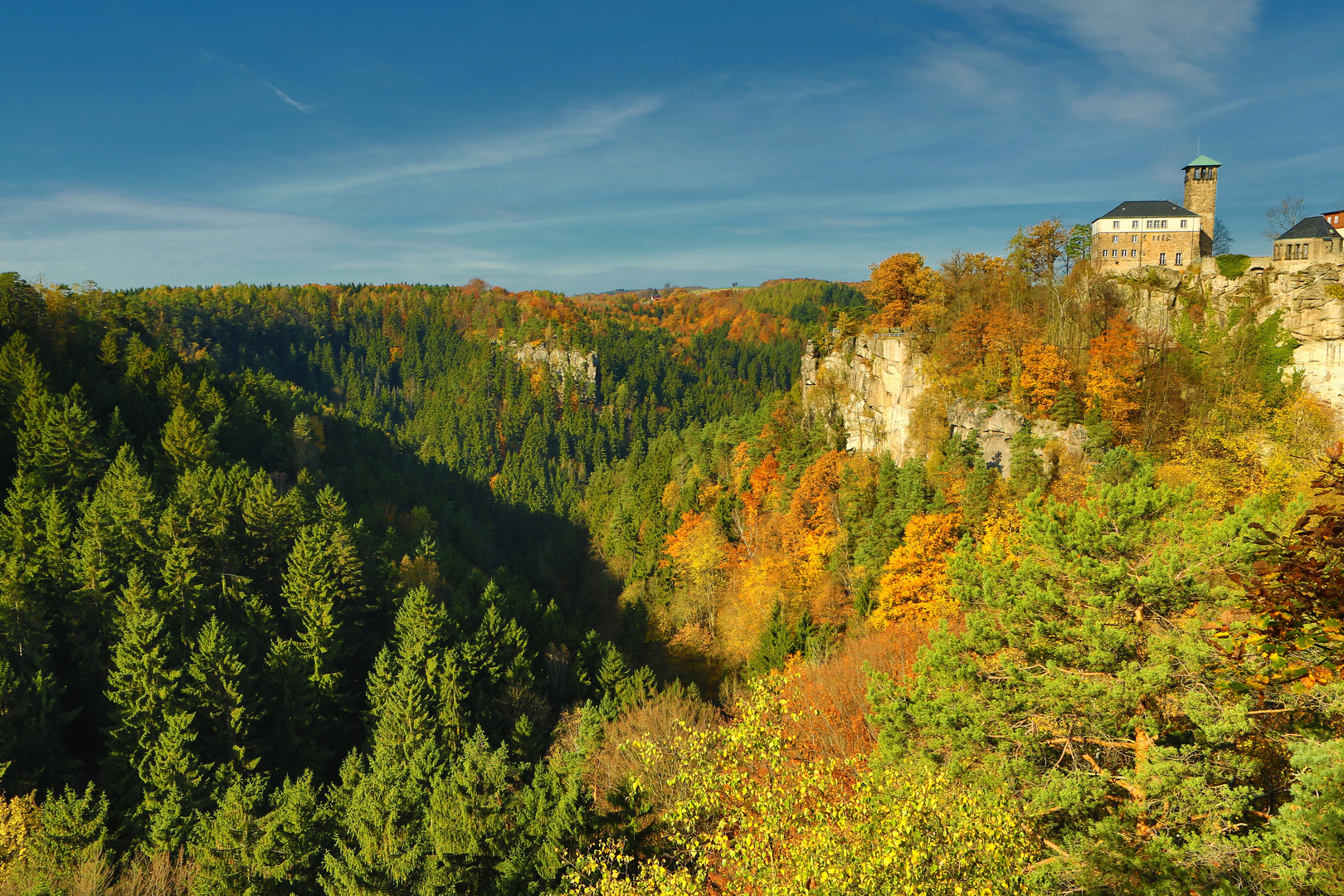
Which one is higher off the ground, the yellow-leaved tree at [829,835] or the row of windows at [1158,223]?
the row of windows at [1158,223]

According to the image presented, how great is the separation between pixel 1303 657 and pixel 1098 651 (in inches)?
242

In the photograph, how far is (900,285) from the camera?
184 feet

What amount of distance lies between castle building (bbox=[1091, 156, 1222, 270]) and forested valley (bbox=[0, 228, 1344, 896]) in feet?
10.1

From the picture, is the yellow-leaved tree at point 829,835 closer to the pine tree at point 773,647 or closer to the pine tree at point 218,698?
the pine tree at point 218,698

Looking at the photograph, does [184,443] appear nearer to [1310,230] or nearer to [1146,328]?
[1146,328]

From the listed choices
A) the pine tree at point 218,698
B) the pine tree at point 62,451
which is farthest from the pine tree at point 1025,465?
the pine tree at point 62,451

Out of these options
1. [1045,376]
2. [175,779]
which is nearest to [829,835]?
[175,779]

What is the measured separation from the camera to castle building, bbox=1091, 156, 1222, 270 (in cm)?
4912

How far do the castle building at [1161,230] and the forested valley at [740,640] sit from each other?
3.09 meters

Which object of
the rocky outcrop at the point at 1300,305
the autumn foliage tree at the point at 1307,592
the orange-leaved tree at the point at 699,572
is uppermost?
the rocky outcrop at the point at 1300,305

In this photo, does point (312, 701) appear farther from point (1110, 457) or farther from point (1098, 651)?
point (1110, 457)

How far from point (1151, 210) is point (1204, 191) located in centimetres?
569

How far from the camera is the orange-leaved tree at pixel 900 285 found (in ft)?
181

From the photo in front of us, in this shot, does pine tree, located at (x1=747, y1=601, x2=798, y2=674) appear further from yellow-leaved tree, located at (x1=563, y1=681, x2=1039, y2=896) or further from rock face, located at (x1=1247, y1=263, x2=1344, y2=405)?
rock face, located at (x1=1247, y1=263, x2=1344, y2=405)
